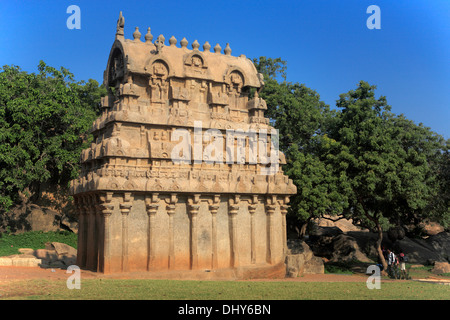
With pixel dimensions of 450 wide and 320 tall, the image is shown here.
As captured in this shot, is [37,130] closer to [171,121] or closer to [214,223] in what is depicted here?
[171,121]

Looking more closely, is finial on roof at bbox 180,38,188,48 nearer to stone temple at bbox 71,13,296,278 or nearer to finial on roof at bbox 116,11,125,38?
stone temple at bbox 71,13,296,278

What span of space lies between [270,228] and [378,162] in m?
10.3

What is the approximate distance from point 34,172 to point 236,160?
1951cm

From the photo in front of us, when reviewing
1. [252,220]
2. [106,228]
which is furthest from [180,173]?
[252,220]

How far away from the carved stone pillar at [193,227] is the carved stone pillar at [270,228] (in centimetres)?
365

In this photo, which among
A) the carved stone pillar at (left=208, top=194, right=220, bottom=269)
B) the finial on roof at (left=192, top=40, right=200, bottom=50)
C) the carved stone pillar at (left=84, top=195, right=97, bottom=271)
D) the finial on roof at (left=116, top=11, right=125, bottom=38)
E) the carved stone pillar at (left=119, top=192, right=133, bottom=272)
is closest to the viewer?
the carved stone pillar at (left=119, top=192, right=133, bottom=272)

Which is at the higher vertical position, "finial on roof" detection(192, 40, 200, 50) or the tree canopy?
"finial on roof" detection(192, 40, 200, 50)

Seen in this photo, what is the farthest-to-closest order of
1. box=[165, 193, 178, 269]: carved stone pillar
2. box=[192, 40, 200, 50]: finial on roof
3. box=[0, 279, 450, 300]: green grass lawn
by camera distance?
box=[192, 40, 200, 50]: finial on roof < box=[165, 193, 178, 269]: carved stone pillar < box=[0, 279, 450, 300]: green grass lawn

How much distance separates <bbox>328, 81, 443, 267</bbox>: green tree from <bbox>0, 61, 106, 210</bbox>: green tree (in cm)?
2022

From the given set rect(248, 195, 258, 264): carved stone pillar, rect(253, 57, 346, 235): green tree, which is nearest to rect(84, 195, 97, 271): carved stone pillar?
rect(248, 195, 258, 264): carved stone pillar

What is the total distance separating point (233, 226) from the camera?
2098 centimetres

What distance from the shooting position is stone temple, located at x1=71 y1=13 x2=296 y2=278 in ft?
62.7
